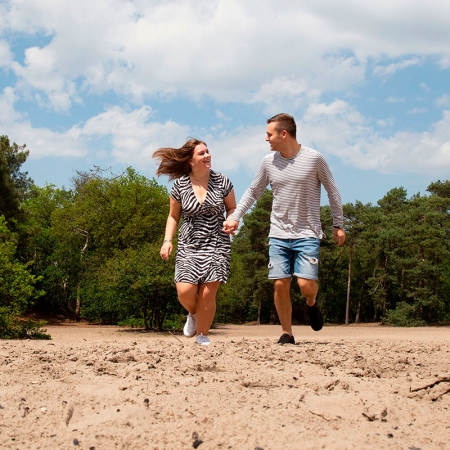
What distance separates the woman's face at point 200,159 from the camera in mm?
6527

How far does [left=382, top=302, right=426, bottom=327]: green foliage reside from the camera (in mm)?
41656

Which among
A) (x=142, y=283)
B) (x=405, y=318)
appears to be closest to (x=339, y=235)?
(x=142, y=283)

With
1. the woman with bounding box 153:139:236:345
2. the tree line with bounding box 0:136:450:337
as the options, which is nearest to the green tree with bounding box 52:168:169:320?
the tree line with bounding box 0:136:450:337

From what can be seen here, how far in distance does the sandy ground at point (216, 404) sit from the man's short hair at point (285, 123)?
8.67ft

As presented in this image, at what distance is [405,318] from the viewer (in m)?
41.9

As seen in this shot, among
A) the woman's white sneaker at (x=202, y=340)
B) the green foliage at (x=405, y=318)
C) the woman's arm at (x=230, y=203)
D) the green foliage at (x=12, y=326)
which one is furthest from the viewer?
the green foliage at (x=405, y=318)

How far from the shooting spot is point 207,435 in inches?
108

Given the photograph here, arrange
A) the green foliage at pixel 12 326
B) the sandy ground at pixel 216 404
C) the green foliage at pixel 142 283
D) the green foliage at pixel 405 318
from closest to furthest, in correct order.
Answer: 1. the sandy ground at pixel 216 404
2. the green foliage at pixel 12 326
3. the green foliage at pixel 142 283
4. the green foliage at pixel 405 318

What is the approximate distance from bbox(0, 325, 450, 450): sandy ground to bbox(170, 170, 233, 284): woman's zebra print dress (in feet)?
5.72

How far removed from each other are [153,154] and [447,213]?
40.6m

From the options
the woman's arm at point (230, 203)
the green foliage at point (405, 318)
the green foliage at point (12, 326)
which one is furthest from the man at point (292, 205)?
the green foliage at point (405, 318)

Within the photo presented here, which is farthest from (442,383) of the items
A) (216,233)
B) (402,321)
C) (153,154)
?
(402,321)

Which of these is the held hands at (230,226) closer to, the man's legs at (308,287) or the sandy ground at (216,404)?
the man's legs at (308,287)

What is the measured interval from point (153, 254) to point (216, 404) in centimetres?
2481
